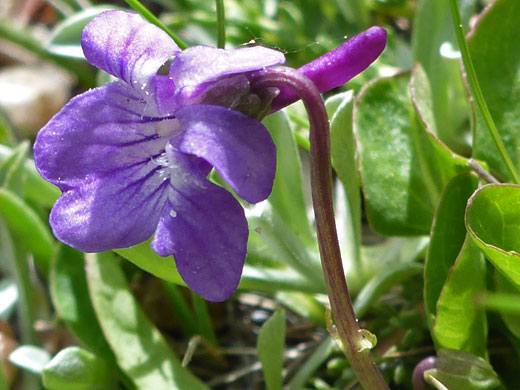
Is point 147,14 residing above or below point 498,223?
above

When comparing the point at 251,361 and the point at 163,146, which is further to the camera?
the point at 251,361

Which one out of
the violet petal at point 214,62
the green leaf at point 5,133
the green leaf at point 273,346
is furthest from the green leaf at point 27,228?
the violet petal at point 214,62

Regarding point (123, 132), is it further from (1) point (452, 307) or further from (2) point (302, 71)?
(1) point (452, 307)

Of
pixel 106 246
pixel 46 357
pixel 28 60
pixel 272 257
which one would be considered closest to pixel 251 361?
pixel 272 257

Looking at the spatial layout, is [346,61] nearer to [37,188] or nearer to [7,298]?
[37,188]

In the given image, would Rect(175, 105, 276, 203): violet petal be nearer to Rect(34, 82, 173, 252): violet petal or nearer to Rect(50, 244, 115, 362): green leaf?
Rect(34, 82, 173, 252): violet petal

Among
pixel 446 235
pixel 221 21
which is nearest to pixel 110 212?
pixel 221 21

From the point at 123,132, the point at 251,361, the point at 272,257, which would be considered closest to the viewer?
the point at 123,132

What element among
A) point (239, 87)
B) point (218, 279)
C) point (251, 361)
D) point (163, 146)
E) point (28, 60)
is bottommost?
point (251, 361)
